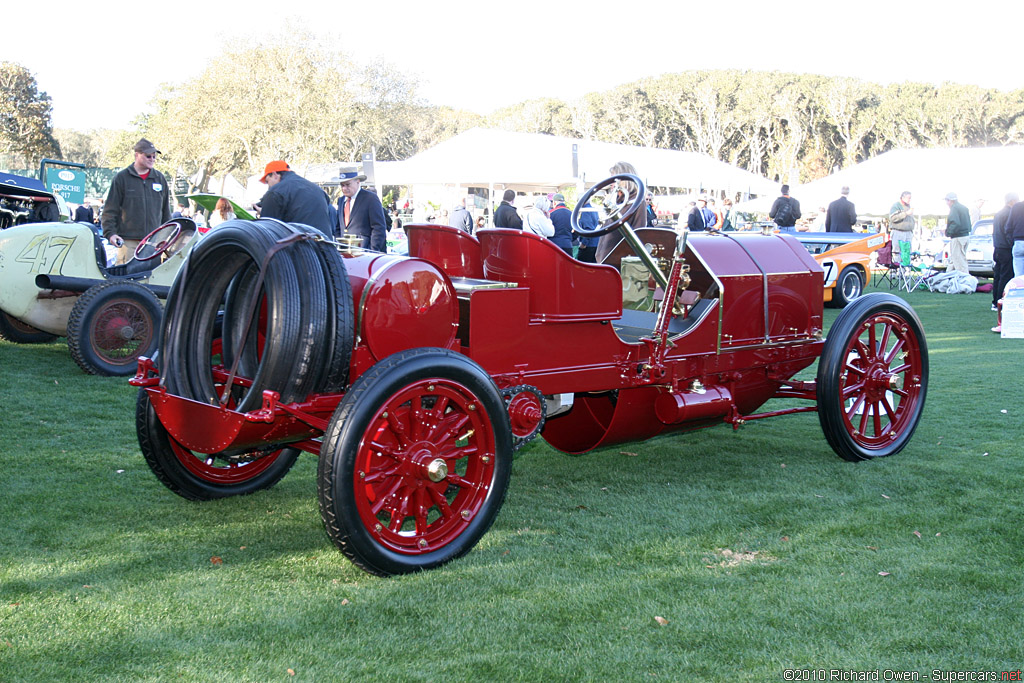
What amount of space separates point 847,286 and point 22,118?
4434cm

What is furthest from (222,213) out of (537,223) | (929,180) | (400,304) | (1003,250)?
(929,180)

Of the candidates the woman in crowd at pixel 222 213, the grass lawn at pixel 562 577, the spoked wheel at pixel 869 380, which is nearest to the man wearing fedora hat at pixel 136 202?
the grass lawn at pixel 562 577

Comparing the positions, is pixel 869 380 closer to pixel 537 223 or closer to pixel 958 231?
pixel 537 223

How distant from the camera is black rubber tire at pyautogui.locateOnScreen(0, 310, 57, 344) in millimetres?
8492

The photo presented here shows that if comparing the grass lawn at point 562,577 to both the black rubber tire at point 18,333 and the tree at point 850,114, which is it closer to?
the black rubber tire at point 18,333

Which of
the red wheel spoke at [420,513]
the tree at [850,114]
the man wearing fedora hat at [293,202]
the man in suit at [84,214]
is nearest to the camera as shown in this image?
the red wheel spoke at [420,513]

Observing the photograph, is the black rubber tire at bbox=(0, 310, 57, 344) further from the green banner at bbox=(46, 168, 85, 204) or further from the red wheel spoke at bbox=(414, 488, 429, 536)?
the green banner at bbox=(46, 168, 85, 204)

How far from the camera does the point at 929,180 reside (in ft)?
83.4

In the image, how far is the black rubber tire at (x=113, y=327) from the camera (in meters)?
7.03

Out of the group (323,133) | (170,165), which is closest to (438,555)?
(323,133)

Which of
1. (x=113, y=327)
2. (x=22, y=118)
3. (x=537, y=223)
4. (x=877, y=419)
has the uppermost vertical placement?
(x=22, y=118)

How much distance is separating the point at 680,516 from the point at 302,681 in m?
2.01

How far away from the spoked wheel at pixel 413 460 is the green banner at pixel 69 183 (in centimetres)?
2620

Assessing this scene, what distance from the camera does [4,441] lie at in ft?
16.6
